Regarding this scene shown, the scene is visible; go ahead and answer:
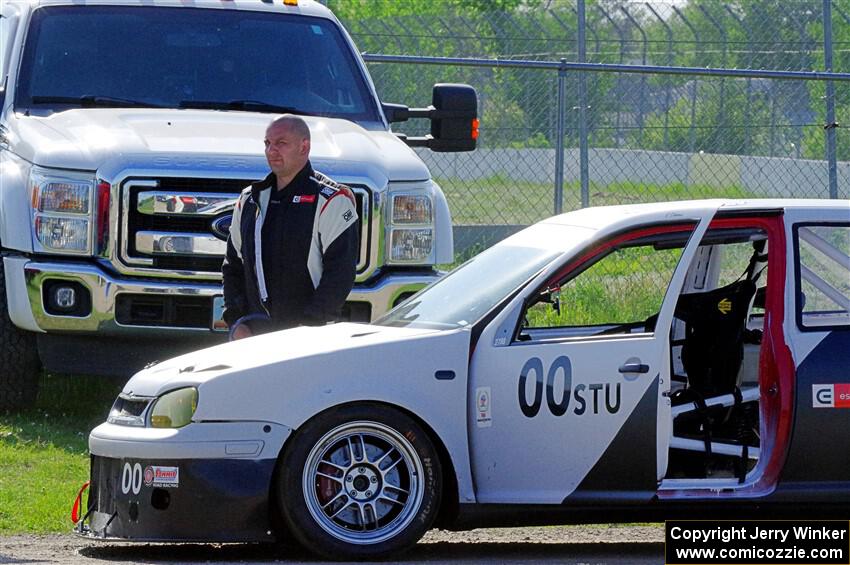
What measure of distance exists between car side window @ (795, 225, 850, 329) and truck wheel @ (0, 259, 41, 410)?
466cm

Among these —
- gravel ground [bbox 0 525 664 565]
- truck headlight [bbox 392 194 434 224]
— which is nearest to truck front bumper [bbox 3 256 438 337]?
truck headlight [bbox 392 194 434 224]

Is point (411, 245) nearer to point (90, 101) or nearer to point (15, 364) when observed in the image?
point (90, 101)

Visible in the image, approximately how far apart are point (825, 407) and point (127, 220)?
13.4 ft

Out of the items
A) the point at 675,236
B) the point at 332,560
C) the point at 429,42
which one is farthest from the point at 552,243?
the point at 429,42

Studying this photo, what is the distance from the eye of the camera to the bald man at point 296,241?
291 inches

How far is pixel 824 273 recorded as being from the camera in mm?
6773

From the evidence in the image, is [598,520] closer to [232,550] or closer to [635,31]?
[232,550]

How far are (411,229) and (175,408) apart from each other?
3.18 metres

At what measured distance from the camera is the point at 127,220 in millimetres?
8828

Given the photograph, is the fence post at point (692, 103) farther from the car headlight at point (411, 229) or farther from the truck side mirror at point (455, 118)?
the car headlight at point (411, 229)

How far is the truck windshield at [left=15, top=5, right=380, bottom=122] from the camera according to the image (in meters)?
9.84

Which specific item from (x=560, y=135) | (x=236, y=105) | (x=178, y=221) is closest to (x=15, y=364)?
(x=178, y=221)

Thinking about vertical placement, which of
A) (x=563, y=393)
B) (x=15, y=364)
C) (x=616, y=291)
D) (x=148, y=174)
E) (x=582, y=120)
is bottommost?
(x=15, y=364)

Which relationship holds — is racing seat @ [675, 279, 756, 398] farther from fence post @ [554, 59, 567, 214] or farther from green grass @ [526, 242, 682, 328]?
fence post @ [554, 59, 567, 214]
